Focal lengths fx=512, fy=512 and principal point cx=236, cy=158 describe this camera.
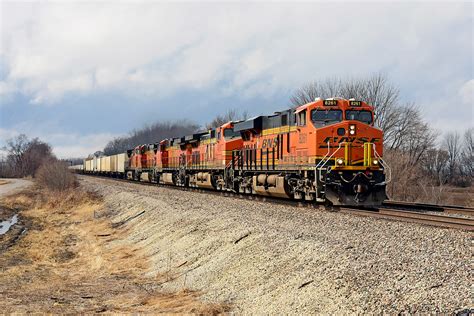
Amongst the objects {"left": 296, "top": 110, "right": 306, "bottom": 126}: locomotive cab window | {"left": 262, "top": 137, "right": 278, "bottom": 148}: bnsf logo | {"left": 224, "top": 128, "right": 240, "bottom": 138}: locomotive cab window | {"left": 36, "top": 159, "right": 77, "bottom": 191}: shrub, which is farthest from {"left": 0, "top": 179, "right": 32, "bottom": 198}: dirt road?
{"left": 296, "top": 110, "right": 306, "bottom": 126}: locomotive cab window

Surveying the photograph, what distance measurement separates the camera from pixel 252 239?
36.0 ft

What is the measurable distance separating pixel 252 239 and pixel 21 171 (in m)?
105

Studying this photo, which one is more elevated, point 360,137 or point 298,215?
point 360,137

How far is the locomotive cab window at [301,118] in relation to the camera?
17.1 metres

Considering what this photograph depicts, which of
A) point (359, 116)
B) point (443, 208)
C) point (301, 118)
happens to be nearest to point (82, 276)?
point (301, 118)

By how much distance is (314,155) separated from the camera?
53.1 feet

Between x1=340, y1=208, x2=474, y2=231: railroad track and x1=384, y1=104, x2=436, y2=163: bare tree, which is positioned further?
x1=384, y1=104, x2=436, y2=163: bare tree

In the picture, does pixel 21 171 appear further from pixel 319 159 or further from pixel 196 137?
pixel 319 159

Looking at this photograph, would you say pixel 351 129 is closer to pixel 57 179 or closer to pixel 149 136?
pixel 57 179

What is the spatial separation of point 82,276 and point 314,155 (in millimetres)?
7748

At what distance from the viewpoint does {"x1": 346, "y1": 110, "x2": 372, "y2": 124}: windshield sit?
17.1m

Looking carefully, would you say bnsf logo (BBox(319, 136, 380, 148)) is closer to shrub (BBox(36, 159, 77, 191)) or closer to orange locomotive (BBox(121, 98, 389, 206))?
orange locomotive (BBox(121, 98, 389, 206))

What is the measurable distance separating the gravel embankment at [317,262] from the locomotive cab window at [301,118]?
3273mm

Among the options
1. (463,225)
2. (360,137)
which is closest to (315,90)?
(360,137)
